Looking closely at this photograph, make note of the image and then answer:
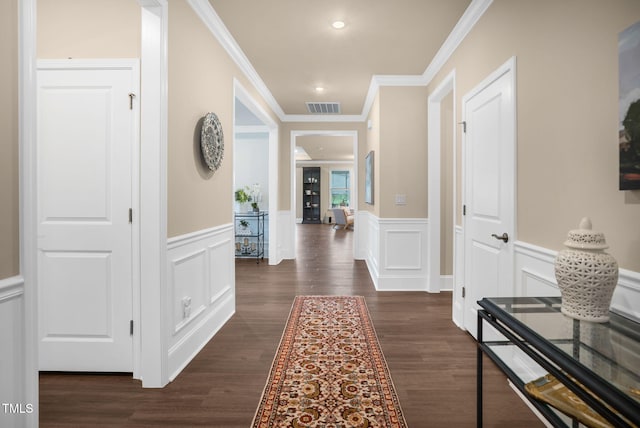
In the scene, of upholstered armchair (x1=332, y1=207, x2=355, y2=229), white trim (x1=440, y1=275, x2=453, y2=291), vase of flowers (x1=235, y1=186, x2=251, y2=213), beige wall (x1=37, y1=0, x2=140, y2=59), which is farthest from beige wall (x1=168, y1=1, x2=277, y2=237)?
upholstered armchair (x1=332, y1=207, x2=355, y2=229)

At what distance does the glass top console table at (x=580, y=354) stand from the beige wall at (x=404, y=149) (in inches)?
116

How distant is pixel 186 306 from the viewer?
96.3 inches

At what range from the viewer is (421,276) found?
4.37 metres

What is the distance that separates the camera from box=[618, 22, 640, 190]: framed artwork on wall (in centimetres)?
121

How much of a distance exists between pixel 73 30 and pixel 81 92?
40 centimetres

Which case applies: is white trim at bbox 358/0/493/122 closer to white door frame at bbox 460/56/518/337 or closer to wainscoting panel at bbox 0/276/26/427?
white door frame at bbox 460/56/518/337

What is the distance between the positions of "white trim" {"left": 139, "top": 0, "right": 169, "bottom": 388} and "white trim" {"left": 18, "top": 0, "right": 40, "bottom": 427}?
0.81 m

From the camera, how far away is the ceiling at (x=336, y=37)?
273 cm

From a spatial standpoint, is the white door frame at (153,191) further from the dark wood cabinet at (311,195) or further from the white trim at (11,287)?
the dark wood cabinet at (311,195)

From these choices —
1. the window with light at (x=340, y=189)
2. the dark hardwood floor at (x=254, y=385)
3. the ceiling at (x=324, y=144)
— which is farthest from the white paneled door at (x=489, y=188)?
the window with light at (x=340, y=189)

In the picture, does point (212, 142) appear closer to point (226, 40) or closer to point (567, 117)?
point (226, 40)

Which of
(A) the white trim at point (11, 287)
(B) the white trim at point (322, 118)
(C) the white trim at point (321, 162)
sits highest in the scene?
(C) the white trim at point (321, 162)

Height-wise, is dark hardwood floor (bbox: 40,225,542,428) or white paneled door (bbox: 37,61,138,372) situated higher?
white paneled door (bbox: 37,61,138,372)

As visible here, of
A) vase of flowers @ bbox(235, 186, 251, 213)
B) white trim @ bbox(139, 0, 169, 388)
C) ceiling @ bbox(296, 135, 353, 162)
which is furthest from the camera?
ceiling @ bbox(296, 135, 353, 162)
